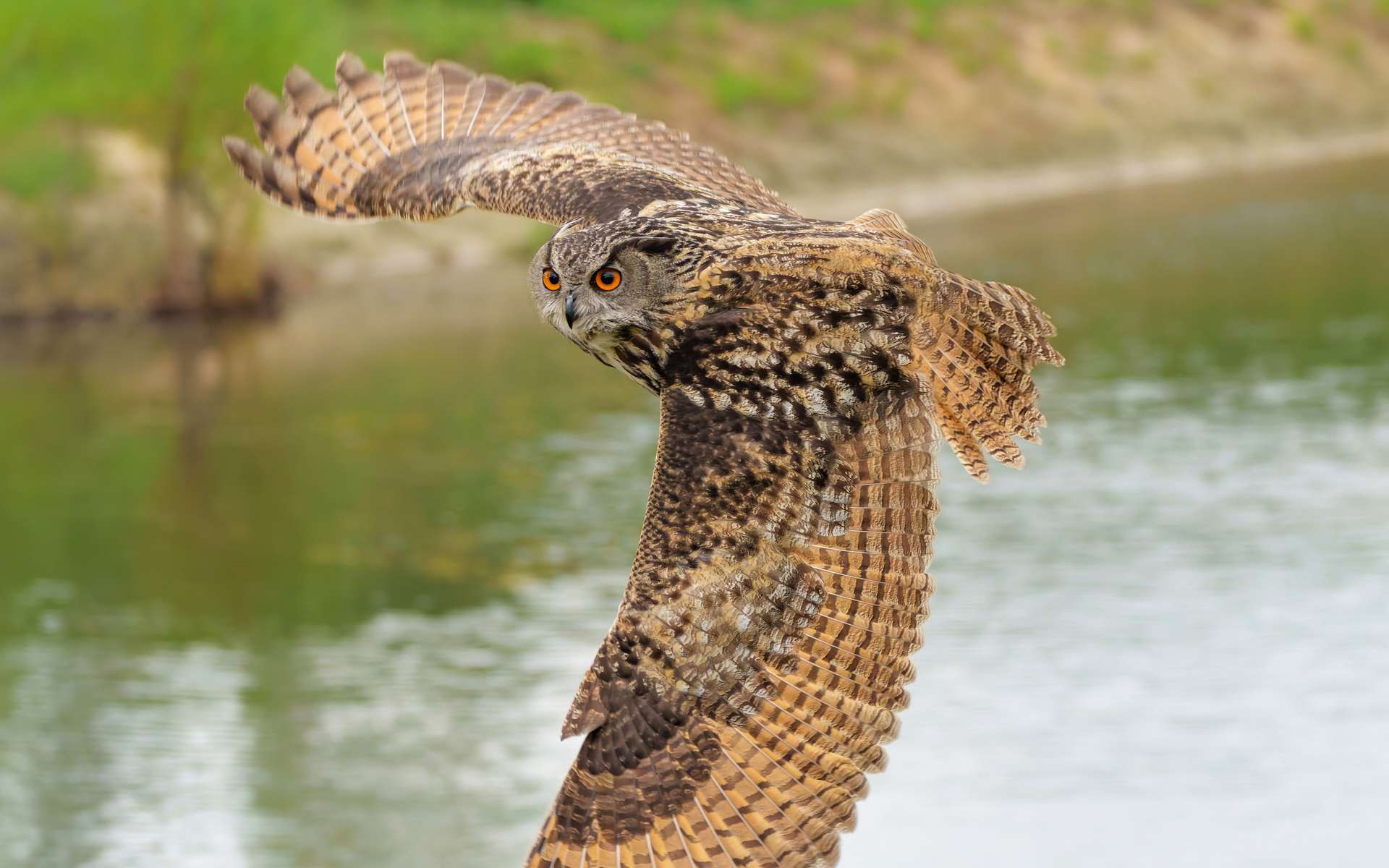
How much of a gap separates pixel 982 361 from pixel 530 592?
12782mm

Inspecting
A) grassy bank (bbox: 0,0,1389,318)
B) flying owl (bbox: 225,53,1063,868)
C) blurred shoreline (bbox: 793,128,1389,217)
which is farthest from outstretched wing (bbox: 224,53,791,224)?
blurred shoreline (bbox: 793,128,1389,217)

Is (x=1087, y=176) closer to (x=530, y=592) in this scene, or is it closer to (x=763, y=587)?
(x=530, y=592)

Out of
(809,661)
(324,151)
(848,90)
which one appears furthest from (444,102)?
(848,90)

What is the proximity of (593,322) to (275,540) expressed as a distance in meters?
15.4

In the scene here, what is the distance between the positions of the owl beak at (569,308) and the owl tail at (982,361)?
106 centimetres

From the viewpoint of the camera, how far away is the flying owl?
6.40 m

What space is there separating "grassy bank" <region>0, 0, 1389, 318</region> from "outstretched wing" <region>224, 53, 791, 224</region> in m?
20.6

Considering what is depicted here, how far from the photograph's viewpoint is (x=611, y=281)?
666 centimetres

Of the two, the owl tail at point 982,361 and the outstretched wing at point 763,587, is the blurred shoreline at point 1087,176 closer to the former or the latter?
the owl tail at point 982,361

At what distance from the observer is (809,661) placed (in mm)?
6438

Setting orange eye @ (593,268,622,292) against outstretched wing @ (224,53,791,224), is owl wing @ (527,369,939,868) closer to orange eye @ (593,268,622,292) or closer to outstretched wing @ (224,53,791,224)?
orange eye @ (593,268,622,292)

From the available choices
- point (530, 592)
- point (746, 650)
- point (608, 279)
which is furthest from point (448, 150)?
point (530, 592)

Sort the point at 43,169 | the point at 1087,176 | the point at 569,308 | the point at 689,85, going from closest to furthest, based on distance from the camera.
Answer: the point at 569,308
the point at 43,169
the point at 689,85
the point at 1087,176

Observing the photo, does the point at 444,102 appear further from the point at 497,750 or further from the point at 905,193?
the point at 905,193
